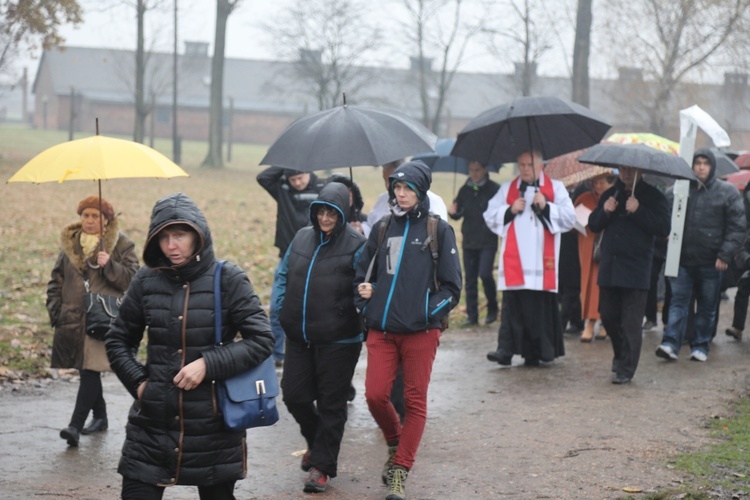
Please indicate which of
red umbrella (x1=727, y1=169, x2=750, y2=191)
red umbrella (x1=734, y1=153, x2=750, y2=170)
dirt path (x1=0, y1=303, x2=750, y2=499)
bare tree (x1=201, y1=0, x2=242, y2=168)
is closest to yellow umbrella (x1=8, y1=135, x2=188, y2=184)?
dirt path (x1=0, y1=303, x2=750, y2=499)

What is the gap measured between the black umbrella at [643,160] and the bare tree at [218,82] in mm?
30985

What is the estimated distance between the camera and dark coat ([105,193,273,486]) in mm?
4477

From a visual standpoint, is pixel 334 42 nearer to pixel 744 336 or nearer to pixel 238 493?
Result: pixel 744 336

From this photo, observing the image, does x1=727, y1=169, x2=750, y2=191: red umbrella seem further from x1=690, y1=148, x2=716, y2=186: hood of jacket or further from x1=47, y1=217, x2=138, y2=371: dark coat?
x1=47, y1=217, x2=138, y2=371: dark coat

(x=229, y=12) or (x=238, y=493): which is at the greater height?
(x=229, y=12)

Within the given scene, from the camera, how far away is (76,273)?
7.21 meters

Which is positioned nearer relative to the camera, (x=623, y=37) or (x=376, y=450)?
(x=376, y=450)

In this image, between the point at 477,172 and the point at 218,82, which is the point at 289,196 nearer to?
the point at 477,172

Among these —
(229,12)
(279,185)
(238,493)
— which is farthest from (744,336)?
(229,12)

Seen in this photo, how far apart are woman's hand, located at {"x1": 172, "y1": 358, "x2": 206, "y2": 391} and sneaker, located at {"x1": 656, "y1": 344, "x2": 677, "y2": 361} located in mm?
6507

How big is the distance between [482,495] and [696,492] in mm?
1235

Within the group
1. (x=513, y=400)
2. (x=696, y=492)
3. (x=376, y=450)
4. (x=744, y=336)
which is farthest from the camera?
(x=744, y=336)

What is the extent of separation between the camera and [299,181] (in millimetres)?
9266

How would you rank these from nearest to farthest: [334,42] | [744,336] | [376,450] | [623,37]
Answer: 1. [376,450]
2. [744,336]
3. [623,37]
4. [334,42]
